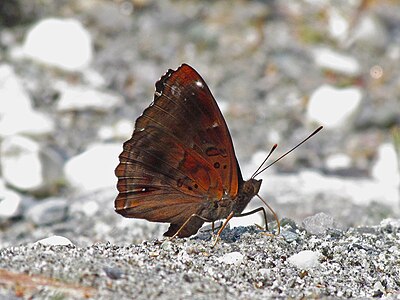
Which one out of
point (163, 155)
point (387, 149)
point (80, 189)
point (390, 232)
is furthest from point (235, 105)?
point (163, 155)

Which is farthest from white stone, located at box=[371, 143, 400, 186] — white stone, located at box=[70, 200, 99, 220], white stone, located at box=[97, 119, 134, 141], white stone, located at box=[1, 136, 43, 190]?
white stone, located at box=[1, 136, 43, 190]

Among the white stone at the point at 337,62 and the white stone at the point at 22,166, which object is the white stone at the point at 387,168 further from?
the white stone at the point at 22,166

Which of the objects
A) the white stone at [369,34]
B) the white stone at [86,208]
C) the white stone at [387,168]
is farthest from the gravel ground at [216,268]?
the white stone at [369,34]

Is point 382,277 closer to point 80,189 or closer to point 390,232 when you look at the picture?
point 390,232

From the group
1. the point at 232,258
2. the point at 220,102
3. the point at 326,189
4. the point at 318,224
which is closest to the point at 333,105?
the point at 220,102

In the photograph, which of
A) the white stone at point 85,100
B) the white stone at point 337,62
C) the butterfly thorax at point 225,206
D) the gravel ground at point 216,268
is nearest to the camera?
the gravel ground at point 216,268

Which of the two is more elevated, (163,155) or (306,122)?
(306,122)
